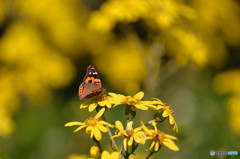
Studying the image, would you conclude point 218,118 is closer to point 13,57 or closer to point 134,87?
point 134,87

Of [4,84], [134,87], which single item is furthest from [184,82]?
[4,84]

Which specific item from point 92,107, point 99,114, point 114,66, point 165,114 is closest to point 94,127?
point 99,114

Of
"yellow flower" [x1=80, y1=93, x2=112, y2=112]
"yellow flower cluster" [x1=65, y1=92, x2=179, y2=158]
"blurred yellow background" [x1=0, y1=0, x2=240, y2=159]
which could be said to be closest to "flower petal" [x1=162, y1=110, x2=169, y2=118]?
"yellow flower cluster" [x1=65, y1=92, x2=179, y2=158]

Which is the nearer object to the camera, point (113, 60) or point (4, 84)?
point (4, 84)

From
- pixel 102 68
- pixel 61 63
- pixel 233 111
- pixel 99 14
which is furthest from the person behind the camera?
pixel 102 68

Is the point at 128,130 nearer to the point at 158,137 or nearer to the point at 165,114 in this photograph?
the point at 158,137

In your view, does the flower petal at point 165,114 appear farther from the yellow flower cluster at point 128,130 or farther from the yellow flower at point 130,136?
the yellow flower at point 130,136
